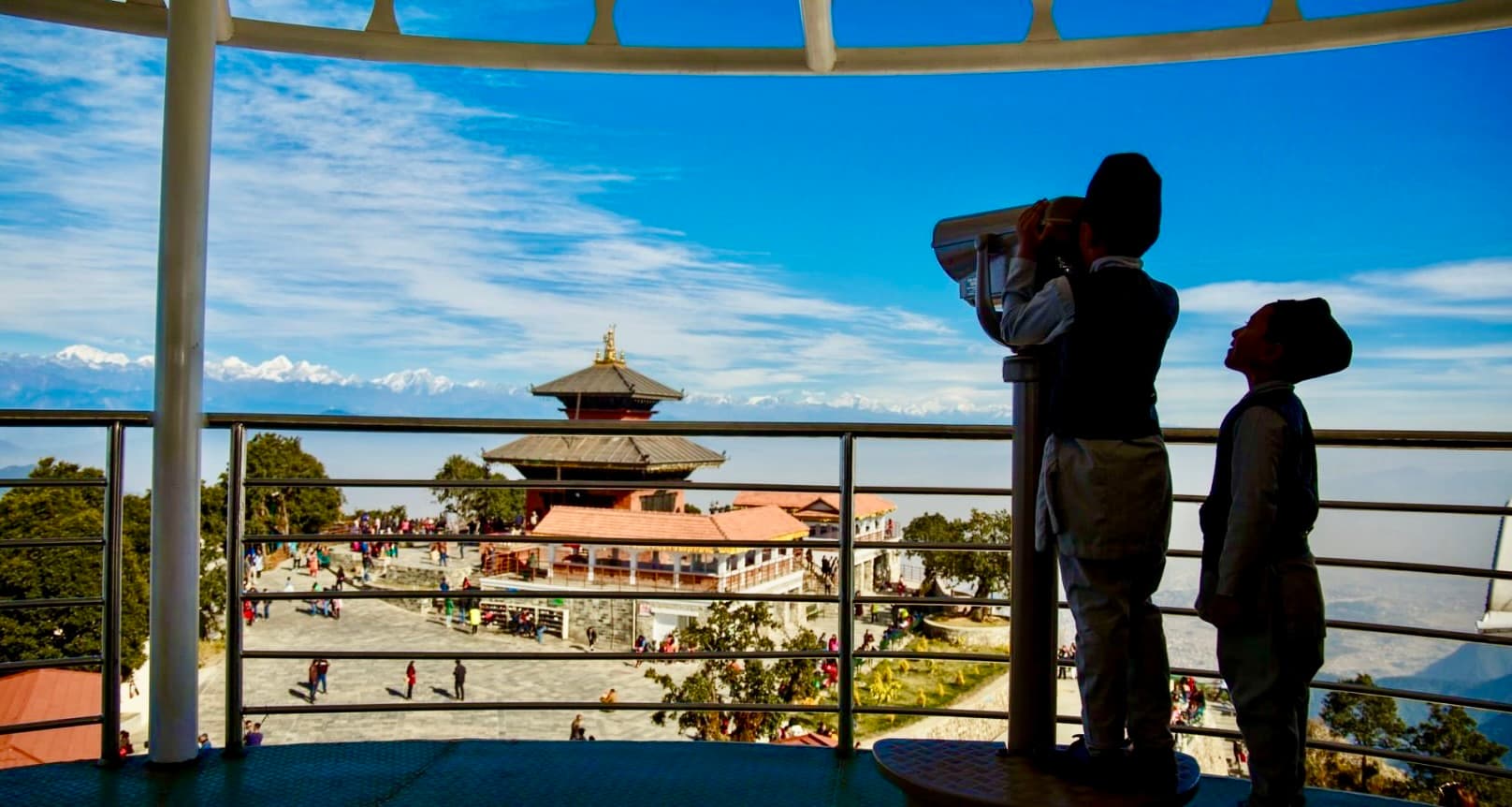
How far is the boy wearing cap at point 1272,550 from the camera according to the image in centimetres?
158

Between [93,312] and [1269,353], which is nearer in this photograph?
[1269,353]

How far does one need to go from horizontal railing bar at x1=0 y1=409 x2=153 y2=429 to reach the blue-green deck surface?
0.72 meters

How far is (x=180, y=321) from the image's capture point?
206 centimetres

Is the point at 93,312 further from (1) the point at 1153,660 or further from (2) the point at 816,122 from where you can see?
(1) the point at 1153,660

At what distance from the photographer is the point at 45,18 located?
8.11 ft

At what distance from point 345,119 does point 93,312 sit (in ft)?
87.6

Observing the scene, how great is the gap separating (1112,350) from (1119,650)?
43cm

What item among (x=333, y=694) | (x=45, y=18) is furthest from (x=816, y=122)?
(x=45, y=18)

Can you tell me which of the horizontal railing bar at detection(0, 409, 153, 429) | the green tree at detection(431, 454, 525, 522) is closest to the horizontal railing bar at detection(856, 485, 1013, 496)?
the horizontal railing bar at detection(0, 409, 153, 429)

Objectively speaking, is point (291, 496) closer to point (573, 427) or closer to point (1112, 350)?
point (573, 427)

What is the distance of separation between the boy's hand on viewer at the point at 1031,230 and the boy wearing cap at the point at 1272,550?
0.38 m

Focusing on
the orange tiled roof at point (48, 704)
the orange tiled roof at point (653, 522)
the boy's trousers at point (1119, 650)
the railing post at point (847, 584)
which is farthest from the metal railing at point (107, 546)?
the orange tiled roof at point (653, 522)

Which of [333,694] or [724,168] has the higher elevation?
Result: [724,168]

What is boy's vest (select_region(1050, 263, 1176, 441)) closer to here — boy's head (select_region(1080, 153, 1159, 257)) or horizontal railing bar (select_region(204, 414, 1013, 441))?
boy's head (select_region(1080, 153, 1159, 257))
